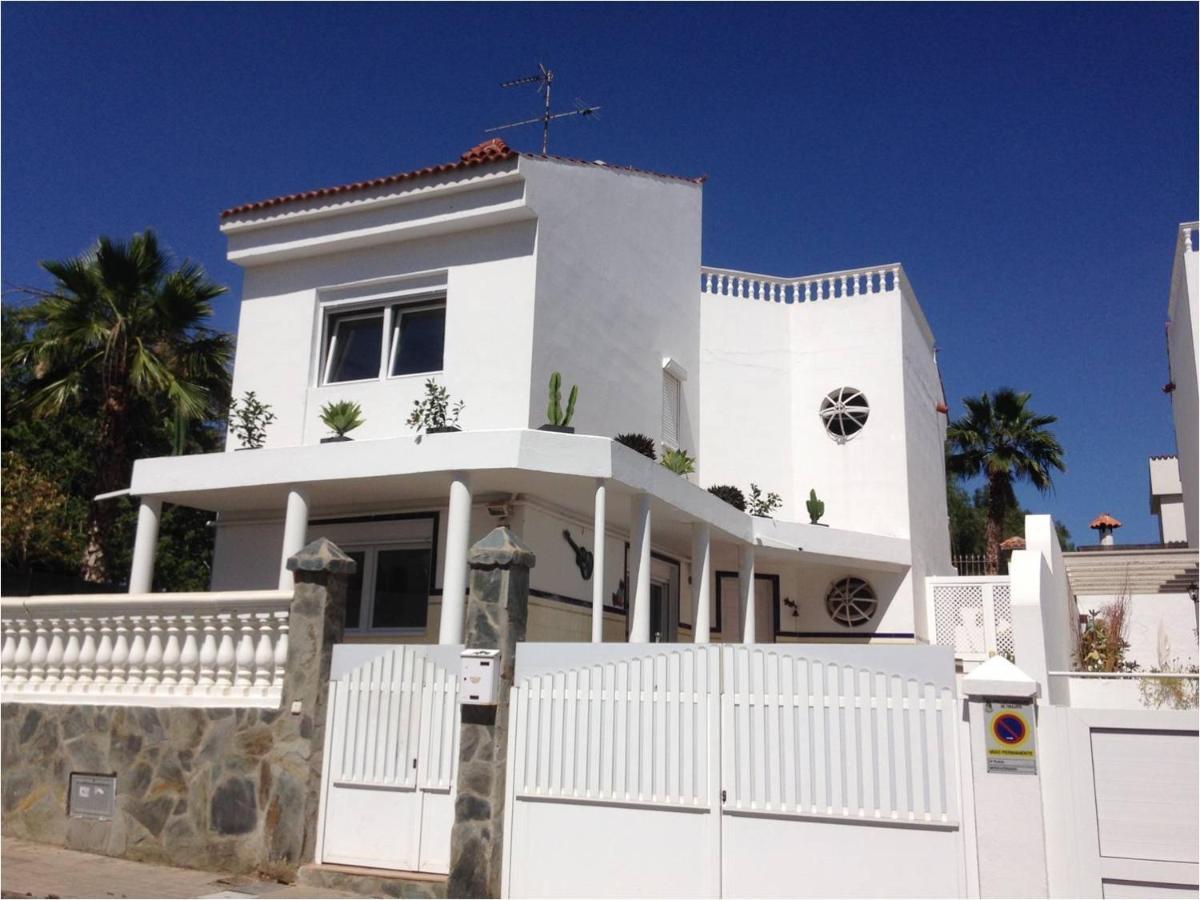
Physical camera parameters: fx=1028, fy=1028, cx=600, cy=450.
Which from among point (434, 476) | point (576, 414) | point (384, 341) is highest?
point (384, 341)

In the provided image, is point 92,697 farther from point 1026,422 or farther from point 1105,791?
point 1026,422

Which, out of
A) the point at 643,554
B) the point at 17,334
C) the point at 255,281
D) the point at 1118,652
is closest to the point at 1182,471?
the point at 1118,652

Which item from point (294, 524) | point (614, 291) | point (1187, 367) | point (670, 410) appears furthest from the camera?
point (1187, 367)

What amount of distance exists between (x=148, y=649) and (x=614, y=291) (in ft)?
30.7

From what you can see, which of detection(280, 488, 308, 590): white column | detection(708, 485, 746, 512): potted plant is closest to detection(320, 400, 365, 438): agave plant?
detection(280, 488, 308, 590): white column

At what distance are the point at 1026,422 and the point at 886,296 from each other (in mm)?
10550

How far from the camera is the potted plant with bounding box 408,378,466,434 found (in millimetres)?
13548

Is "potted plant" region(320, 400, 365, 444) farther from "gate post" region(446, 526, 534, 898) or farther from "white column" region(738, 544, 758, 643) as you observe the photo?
"white column" region(738, 544, 758, 643)

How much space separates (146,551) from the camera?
44.2 ft

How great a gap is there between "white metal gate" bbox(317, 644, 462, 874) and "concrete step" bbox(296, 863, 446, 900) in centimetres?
9

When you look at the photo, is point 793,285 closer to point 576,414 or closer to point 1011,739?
point 576,414

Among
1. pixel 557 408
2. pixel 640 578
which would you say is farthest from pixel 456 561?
pixel 557 408

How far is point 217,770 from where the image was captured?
8.60 meters

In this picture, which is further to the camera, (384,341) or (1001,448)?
(1001,448)
